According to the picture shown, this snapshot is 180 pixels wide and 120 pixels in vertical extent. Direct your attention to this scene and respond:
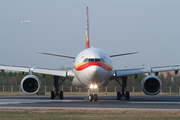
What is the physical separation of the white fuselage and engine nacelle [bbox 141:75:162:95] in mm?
3309

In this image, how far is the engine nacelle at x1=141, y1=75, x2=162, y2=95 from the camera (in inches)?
993

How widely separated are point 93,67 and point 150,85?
6173 mm

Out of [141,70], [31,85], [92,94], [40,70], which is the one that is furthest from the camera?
[40,70]

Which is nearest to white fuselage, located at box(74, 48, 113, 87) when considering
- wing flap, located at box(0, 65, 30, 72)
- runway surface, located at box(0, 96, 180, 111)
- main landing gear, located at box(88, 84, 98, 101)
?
main landing gear, located at box(88, 84, 98, 101)

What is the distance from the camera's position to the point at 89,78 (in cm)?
2228

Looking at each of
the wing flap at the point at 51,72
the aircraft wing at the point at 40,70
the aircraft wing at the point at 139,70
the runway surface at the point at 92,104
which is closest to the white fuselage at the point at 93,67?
the runway surface at the point at 92,104

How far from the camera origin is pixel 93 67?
862 inches

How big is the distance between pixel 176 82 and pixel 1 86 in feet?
93.8

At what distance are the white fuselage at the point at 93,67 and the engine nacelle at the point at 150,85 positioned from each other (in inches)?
130

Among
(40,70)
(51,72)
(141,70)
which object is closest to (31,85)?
(40,70)

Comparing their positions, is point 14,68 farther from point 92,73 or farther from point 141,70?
point 141,70

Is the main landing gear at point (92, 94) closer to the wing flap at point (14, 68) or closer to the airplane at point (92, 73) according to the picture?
the airplane at point (92, 73)

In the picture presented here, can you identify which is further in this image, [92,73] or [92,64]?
[92,64]

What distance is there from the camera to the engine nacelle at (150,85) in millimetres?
25219
